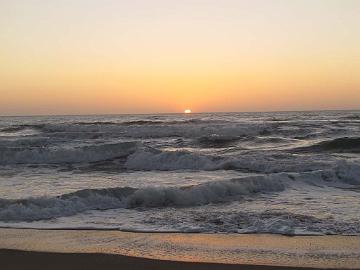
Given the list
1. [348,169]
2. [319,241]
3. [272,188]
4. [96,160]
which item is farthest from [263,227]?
[96,160]

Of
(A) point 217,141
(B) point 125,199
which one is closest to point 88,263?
(B) point 125,199

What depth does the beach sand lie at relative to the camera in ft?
16.6

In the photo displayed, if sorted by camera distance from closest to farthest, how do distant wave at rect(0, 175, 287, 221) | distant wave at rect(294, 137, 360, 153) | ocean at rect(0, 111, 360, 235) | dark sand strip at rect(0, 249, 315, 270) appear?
dark sand strip at rect(0, 249, 315, 270), ocean at rect(0, 111, 360, 235), distant wave at rect(0, 175, 287, 221), distant wave at rect(294, 137, 360, 153)

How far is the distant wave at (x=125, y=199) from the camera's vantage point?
25.5 feet

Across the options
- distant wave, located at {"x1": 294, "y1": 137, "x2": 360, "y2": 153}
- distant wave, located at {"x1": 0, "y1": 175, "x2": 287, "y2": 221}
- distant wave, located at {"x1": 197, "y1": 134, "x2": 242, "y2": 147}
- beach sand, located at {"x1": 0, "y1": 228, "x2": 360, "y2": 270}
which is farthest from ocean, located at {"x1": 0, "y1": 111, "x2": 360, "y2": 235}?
distant wave, located at {"x1": 197, "y1": 134, "x2": 242, "y2": 147}

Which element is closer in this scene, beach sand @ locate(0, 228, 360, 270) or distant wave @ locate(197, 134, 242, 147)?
beach sand @ locate(0, 228, 360, 270)

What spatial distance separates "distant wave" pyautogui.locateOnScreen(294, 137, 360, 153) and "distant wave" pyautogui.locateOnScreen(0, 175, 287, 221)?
9.62 meters

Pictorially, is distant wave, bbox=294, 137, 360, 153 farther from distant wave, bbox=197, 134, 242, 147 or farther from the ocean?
distant wave, bbox=197, 134, 242, 147

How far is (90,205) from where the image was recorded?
27.7 ft

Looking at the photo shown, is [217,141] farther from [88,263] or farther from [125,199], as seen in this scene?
[88,263]

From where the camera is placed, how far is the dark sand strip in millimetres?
4984

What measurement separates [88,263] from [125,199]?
12.2ft

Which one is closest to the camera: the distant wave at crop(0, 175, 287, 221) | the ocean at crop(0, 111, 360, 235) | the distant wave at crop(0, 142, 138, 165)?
the ocean at crop(0, 111, 360, 235)

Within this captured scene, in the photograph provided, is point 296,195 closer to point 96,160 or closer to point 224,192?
point 224,192
